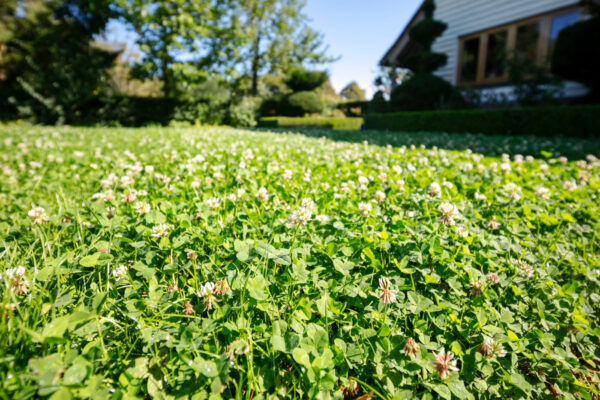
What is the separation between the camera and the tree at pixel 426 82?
548 inches

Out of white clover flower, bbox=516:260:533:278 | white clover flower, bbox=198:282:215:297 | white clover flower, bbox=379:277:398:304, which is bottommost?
white clover flower, bbox=516:260:533:278

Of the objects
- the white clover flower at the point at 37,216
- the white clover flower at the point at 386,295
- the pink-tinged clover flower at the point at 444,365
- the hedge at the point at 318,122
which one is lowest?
the pink-tinged clover flower at the point at 444,365

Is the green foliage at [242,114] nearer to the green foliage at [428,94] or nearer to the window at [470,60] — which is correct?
the green foliage at [428,94]

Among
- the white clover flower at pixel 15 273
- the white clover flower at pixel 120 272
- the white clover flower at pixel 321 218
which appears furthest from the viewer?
the white clover flower at pixel 321 218

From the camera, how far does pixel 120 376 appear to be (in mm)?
949

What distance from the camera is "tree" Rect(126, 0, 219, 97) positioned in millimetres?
16812

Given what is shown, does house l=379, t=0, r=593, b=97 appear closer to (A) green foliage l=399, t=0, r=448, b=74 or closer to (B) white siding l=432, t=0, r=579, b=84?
(B) white siding l=432, t=0, r=579, b=84

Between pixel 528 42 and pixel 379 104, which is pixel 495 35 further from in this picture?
pixel 379 104

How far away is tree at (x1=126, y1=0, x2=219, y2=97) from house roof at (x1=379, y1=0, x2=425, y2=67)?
1159cm

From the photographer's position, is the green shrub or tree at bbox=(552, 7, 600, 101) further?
the green shrub

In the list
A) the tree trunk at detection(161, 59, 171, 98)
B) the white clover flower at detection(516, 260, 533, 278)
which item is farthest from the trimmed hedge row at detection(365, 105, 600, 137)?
the tree trunk at detection(161, 59, 171, 98)

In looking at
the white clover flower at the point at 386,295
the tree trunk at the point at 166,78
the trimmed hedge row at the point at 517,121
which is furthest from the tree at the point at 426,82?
the white clover flower at the point at 386,295

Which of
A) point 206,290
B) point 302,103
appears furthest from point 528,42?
point 206,290

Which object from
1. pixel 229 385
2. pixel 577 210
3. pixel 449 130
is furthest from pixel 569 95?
pixel 229 385
